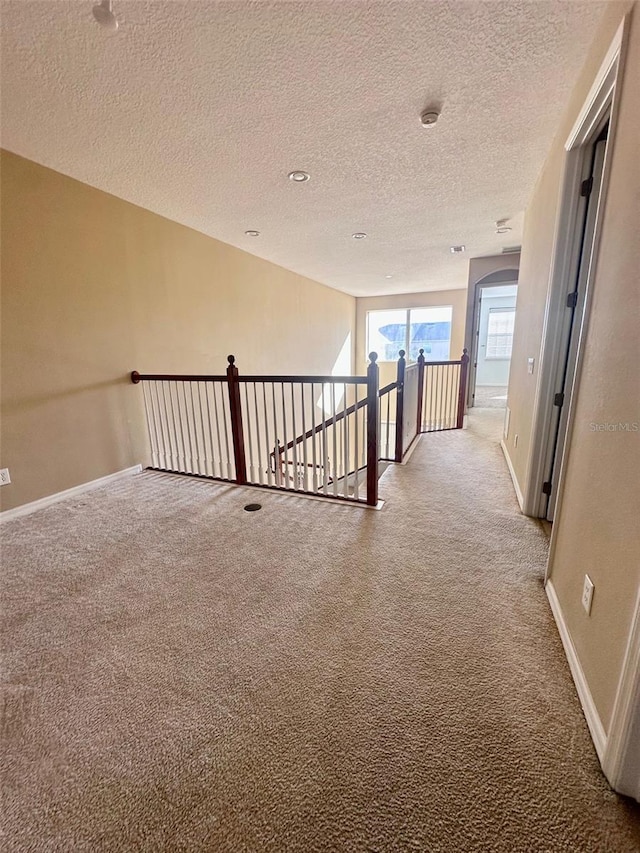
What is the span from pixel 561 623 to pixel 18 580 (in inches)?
105

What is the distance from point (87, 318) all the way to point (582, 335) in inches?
134

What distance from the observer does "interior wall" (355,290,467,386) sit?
295 inches

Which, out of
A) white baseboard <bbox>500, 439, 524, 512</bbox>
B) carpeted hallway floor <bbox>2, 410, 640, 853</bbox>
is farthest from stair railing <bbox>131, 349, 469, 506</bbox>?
white baseboard <bbox>500, 439, 524, 512</bbox>

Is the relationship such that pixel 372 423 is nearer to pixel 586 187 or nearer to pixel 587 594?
pixel 587 594

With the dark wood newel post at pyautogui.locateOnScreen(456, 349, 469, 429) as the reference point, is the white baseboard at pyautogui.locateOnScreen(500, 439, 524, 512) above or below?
Result: below

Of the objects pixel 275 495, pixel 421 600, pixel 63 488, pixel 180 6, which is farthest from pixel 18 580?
pixel 180 6

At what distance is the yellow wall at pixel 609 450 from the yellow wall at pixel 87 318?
3374mm

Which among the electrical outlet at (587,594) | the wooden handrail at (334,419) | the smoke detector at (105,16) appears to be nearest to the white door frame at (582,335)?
the electrical outlet at (587,594)

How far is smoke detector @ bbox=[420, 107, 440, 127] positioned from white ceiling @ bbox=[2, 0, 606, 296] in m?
0.05

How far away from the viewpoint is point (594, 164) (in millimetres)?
1829

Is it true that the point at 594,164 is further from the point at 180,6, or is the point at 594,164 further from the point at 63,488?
the point at 63,488

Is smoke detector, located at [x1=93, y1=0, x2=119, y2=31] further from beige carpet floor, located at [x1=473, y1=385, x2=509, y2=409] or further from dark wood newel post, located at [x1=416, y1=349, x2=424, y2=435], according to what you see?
beige carpet floor, located at [x1=473, y1=385, x2=509, y2=409]

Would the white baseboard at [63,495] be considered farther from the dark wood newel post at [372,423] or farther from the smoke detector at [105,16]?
the smoke detector at [105,16]

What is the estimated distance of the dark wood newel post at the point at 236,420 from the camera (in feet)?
9.51
